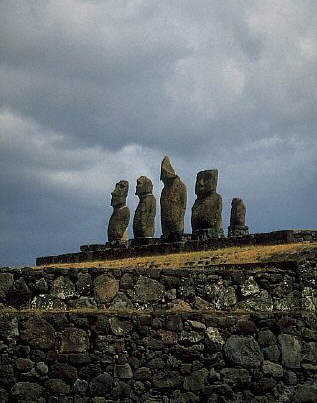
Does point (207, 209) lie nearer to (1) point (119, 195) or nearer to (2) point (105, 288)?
(1) point (119, 195)

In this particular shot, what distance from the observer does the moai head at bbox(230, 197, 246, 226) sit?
33.7 m

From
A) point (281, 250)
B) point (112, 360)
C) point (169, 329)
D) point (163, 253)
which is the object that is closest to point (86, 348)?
point (112, 360)

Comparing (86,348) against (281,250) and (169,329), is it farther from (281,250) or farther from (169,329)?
(281,250)

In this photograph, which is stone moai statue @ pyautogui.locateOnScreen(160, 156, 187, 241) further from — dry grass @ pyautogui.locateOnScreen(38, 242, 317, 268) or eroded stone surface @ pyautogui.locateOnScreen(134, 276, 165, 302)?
eroded stone surface @ pyautogui.locateOnScreen(134, 276, 165, 302)

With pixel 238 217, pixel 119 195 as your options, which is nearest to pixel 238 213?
pixel 238 217

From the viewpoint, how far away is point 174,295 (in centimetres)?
948

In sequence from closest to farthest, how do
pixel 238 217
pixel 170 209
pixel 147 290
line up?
1. pixel 147 290
2. pixel 170 209
3. pixel 238 217

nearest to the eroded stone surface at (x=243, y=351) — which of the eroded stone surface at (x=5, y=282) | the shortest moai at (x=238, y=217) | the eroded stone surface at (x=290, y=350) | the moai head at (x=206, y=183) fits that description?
the eroded stone surface at (x=290, y=350)

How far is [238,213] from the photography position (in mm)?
33844

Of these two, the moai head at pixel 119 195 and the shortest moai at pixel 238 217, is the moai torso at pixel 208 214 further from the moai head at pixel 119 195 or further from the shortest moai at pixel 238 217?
the shortest moai at pixel 238 217

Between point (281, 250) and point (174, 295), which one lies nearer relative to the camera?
point (174, 295)

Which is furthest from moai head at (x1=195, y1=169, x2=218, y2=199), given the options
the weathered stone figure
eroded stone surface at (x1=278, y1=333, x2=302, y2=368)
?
eroded stone surface at (x1=278, y1=333, x2=302, y2=368)

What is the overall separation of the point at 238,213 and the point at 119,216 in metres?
6.41

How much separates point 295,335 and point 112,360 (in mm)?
2532
